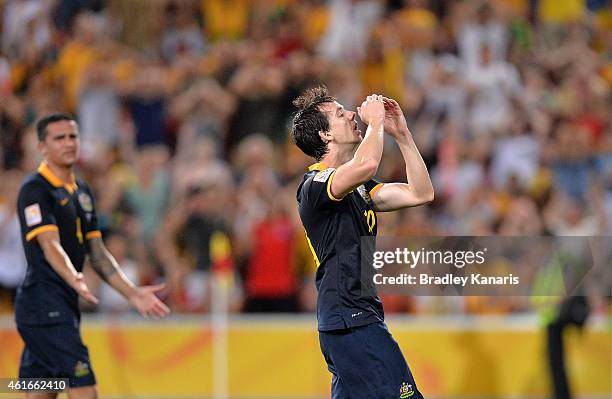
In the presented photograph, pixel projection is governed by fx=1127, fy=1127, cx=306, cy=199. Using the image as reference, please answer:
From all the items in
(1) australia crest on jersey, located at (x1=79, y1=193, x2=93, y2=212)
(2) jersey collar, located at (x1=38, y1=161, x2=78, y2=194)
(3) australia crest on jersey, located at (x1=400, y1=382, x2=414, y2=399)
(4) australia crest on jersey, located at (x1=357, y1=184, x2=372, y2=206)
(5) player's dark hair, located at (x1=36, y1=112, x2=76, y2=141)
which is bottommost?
(3) australia crest on jersey, located at (x1=400, y1=382, x2=414, y2=399)

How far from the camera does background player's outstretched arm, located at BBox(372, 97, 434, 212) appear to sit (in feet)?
22.9

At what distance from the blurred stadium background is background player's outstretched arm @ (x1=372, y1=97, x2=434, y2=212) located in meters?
4.86

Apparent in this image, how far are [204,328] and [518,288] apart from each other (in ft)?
11.6

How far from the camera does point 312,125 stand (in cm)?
689

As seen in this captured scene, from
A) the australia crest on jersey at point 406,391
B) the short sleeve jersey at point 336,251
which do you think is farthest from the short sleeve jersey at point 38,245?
the australia crest on jersey at point 406,391

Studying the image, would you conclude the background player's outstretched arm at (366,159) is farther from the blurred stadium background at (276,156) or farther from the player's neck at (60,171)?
the blurred stadium background at (276,156)

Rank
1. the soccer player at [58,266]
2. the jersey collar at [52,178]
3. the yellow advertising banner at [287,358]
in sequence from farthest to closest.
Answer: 1. the yellow advertising banner at [287,358]
2. the jersey collar at [52,178]
3. the soccer player at [58,266]

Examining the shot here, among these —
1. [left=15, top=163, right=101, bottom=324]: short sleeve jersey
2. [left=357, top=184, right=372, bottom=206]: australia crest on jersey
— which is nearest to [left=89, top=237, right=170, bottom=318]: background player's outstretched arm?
[left=15, top=163, right=101, bottom=324]: short sleeve jersey

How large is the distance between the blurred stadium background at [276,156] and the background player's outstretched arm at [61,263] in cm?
459

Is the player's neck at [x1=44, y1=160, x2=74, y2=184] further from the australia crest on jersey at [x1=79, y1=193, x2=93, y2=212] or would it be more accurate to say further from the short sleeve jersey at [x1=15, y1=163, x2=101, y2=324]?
the australia crest on jersey at [x1=79, y1=193, x2=93, y2=212]

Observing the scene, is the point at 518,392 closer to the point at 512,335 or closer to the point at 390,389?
the point at 512,335

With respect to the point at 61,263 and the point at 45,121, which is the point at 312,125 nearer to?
the point at 61,263

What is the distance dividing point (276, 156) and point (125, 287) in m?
6.15

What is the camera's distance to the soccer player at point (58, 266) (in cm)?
791
